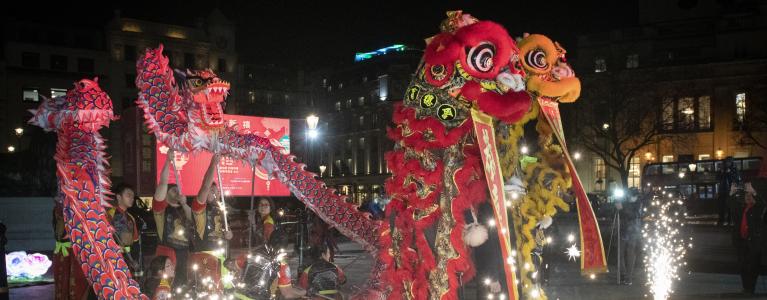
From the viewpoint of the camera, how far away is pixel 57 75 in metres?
57.5

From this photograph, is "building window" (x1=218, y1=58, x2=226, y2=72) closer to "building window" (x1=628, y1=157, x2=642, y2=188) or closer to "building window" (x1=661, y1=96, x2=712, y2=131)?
"building window" (x1=628, y1=157, x2=642, y2=188)

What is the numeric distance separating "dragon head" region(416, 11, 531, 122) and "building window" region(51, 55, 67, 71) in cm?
5846

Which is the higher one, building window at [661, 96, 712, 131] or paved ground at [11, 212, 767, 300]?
building window at [661, 96, 712, 131]

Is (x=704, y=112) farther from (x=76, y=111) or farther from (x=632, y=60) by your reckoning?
(x=76, y=111)

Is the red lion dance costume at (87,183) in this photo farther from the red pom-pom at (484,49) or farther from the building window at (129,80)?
the building window at (129,80)

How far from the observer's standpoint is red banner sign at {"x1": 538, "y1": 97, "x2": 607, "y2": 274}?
5.78 metres

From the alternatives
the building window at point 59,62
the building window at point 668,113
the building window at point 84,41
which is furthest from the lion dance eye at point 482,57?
the building window at point 84,41

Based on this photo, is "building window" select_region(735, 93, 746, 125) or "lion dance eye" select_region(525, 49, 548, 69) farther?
"building window" select_region(735, 93, 746, 125)

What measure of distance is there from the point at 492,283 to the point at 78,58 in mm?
58766

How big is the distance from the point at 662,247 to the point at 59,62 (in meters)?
52.9

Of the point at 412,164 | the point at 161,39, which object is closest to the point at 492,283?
the point at 412,164

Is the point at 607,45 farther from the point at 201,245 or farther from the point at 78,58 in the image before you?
the point at 201,245

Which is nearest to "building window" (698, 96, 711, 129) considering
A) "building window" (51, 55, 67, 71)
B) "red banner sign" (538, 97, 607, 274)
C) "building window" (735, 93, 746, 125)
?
"building window" (735, 93, 746, 125)

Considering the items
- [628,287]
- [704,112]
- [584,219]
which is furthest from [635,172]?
[584,219]
